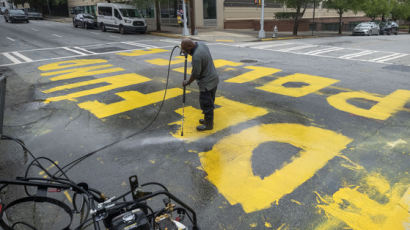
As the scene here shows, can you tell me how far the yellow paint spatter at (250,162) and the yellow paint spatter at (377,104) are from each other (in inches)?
64.6

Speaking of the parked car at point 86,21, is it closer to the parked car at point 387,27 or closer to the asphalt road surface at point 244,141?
the asphalt road surface at point 244,141

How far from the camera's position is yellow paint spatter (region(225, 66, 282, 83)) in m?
9.75

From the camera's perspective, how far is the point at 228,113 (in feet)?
22.2

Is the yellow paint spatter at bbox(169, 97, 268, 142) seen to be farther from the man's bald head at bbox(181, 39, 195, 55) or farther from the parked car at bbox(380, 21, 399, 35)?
the parked car at bbox(380, 21, 399, 35)

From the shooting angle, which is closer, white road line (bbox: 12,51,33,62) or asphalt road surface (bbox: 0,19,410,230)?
asphalt road surface (bbox: 0,19,410,230)

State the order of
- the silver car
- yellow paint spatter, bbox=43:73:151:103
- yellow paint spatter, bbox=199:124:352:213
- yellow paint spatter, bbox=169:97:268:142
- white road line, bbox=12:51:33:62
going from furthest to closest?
the silver car
white road line, bbox=12:51:33:62
yellow paint spatter, bbox=43:73:151:103
yellow paint spatter, bbox=169:97:268:142
yellow paint spatter, bbox=199:124:352:213

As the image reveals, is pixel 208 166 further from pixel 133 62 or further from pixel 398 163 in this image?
pixel 133 62

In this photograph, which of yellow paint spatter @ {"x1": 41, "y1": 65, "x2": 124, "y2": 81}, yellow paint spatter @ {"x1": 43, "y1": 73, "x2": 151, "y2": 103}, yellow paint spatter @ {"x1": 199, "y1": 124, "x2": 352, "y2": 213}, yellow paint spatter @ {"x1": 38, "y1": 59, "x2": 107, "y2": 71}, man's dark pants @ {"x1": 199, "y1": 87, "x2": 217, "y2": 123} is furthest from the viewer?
yellow paint spatter @ {"x1": 38, "y1": 59, "x2": 107, "y2": 71}

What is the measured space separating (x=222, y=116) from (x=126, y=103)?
2731 mm

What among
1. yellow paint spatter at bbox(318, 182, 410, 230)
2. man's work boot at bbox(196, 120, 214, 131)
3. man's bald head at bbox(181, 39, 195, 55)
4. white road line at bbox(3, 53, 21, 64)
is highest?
man's bald head at bbox(181, 39, 195, 55)

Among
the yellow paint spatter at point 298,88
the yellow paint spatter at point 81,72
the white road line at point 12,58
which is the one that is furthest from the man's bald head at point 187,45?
the white road line at point 12,58

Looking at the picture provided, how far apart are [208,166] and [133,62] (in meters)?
9.75

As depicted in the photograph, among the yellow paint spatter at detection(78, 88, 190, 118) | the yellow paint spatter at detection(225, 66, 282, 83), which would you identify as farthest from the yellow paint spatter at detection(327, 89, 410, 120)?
the yellow paint spatter at detection(78, 88, 190, 118)

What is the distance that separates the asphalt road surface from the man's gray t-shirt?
1039mm
